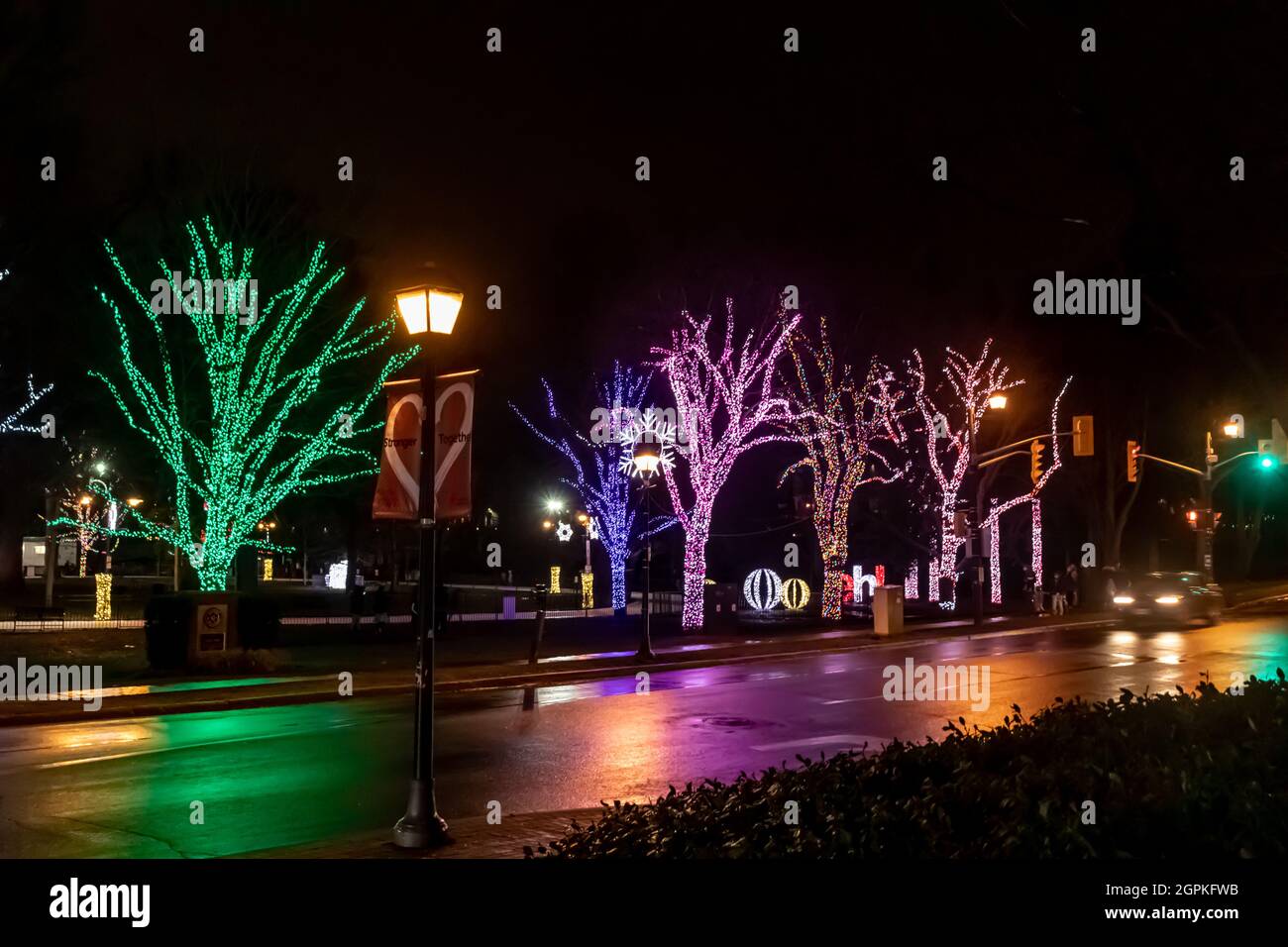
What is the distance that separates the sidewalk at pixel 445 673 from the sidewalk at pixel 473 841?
9.64 metres

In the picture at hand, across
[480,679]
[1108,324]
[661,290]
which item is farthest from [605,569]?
[1108,324]

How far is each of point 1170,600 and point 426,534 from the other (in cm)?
3154

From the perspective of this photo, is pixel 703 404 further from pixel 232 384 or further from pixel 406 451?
pixel 406 451

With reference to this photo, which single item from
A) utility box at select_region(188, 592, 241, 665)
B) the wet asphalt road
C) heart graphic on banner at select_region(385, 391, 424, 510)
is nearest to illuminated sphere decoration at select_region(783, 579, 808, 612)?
the wet asphalt road

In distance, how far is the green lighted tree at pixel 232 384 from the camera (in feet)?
80.7

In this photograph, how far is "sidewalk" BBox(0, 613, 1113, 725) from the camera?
1780cm

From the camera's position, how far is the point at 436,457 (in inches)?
387

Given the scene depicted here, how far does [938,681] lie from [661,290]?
17734 millimetres

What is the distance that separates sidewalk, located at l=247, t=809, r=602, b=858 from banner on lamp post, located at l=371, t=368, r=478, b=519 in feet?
8.36

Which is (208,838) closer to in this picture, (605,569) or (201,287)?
(201,287)

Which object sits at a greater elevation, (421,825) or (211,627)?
(211,627)

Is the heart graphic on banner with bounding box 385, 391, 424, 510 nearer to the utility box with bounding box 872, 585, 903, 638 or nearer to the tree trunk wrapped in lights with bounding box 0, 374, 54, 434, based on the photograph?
the utility box with bounding box 872, 585, 903, 638

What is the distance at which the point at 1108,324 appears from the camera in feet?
40.8

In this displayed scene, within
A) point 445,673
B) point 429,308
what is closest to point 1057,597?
point 445,673
